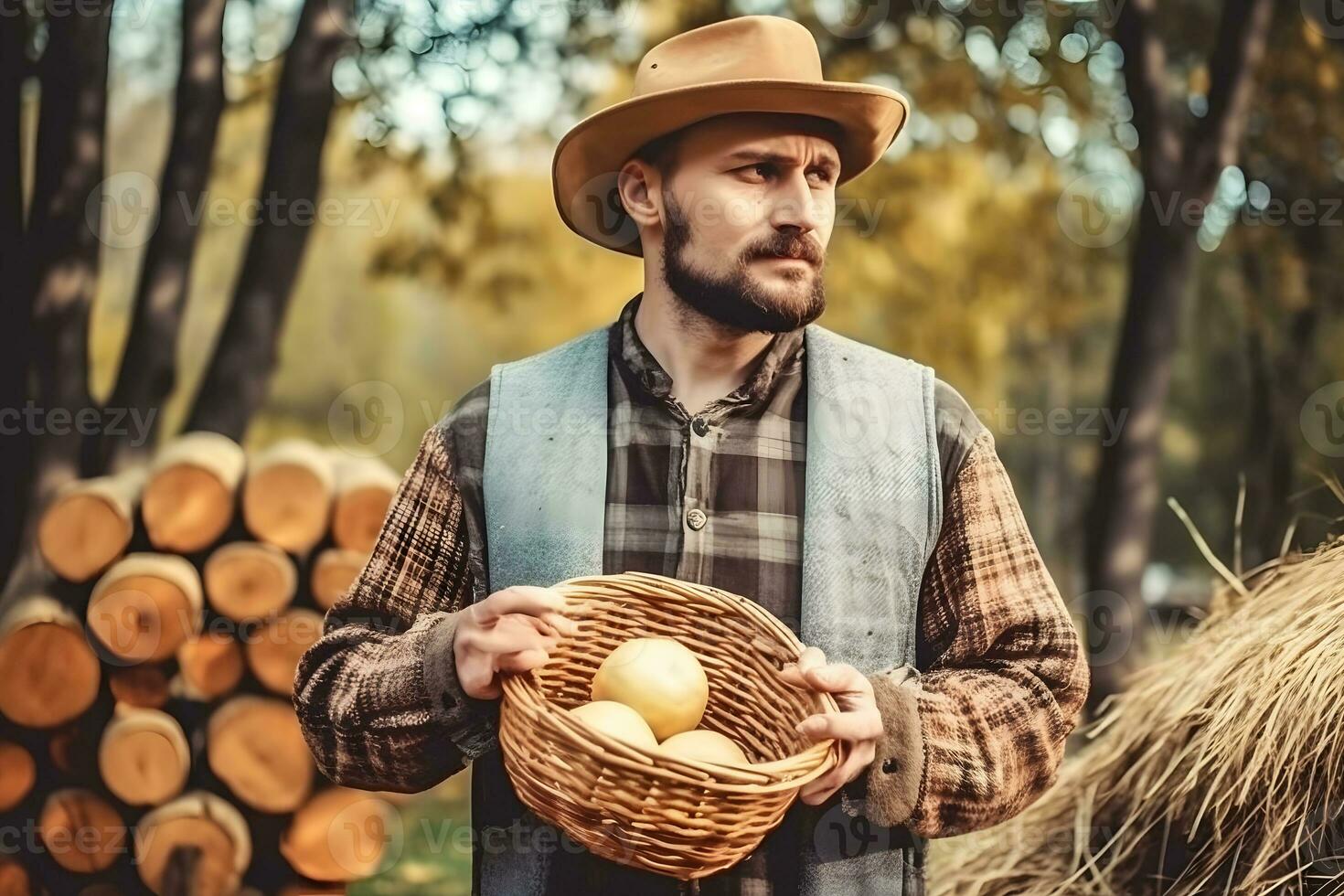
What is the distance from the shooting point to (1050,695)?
6.49 feet

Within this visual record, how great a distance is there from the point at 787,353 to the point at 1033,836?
3.90ft

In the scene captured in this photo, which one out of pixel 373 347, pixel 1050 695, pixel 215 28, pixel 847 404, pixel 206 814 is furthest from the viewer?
pixel 373 347

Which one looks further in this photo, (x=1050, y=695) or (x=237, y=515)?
(x=237, y=515)

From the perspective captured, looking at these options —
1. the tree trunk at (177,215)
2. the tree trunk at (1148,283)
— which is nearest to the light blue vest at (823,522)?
the tree trunk at (177,215)

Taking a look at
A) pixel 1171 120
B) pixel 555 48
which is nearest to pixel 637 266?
pixel 555 48

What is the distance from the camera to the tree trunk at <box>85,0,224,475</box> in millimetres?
4410

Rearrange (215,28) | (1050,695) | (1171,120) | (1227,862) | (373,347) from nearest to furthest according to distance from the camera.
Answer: (1050,695) < (1227,862) < (215,28) < (1171,120) < (373,347)

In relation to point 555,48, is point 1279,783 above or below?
below

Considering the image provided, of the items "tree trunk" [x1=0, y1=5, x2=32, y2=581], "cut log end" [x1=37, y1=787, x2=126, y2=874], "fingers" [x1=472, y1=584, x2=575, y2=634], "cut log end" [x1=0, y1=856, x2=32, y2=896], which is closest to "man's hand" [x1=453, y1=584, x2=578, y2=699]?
Answer: "fingers" [x1=472, y1=584, x2=575, y2=634]

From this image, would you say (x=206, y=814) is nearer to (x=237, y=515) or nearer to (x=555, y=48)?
(x=237, y=515)

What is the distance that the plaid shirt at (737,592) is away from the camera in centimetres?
193

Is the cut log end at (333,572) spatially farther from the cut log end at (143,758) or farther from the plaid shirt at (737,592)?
the plaid shirt at (737,592)

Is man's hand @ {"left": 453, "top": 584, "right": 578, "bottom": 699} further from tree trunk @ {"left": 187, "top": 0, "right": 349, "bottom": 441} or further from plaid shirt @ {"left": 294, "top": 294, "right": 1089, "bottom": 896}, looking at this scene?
tree trunk @ {"left": 187, "top": 0, "right": 349, "bottom": 441}

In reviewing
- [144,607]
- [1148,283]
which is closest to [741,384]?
[144,607]
